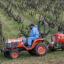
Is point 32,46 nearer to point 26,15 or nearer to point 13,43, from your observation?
point 13,43

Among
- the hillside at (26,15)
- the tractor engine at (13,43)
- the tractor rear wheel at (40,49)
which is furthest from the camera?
the hillside at (26,15)

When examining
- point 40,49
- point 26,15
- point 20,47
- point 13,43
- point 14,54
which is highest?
point 26,15

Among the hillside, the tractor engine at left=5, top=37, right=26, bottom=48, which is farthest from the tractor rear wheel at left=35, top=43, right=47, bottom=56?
the hillside

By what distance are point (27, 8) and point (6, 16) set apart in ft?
12.9

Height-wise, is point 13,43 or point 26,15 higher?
point 26,15

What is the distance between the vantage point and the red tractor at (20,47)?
26.0ft

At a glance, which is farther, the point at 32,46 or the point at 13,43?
the point at 32,46

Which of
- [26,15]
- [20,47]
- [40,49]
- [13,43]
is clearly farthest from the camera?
[26,15]

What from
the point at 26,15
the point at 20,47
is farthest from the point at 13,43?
the point at 26,15

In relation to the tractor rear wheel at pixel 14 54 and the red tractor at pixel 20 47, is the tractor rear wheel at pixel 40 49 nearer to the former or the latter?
the red tractor at pixel 20 47

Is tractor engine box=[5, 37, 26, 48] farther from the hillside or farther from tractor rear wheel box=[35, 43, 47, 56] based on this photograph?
the hillside

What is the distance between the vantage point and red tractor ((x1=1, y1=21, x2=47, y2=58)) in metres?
7.92

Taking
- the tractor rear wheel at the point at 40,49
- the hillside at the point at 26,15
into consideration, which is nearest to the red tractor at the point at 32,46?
the tractor rear wheel at the point at 40,49

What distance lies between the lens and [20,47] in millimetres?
8148
